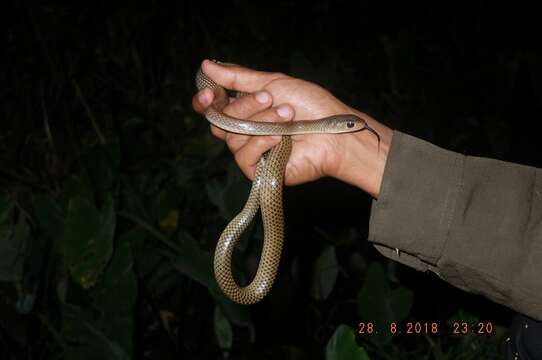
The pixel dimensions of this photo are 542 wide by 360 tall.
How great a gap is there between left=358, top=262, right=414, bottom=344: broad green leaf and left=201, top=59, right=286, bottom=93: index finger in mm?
1560

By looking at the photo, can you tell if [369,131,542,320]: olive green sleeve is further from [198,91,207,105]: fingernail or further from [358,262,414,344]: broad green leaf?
[358,262,414,344]: broad green leaf

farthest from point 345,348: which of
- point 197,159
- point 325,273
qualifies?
point 197,159

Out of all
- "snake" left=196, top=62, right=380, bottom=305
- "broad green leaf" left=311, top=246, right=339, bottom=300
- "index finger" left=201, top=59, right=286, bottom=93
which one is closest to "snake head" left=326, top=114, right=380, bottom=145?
"snake" left=196, top=62, right=380, bottom=305

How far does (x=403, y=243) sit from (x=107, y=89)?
5737mm

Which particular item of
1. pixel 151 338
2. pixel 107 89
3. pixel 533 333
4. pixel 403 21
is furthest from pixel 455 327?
pixel 403 21

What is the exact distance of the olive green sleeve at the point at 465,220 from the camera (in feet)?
6.52

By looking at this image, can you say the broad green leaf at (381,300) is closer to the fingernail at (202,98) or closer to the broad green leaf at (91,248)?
the fingernail at (202,98)

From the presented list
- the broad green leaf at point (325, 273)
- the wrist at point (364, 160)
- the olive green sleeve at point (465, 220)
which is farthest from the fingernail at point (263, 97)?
the broad green leaf at point (325, 273)

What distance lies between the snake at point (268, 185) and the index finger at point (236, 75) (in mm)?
200

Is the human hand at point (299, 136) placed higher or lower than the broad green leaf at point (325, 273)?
higher

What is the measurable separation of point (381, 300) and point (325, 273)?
2.21 feet

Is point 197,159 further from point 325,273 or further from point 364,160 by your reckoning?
point 364,160

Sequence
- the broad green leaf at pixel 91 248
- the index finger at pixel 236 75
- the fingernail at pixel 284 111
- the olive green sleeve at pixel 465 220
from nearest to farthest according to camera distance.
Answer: the olive green sleeve at pixel 465 220
the fingernail at pixel 284 111
the index finger at pixel 236 75
the broad green leaf at pixel 91 248

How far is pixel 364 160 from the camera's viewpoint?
263 cm
